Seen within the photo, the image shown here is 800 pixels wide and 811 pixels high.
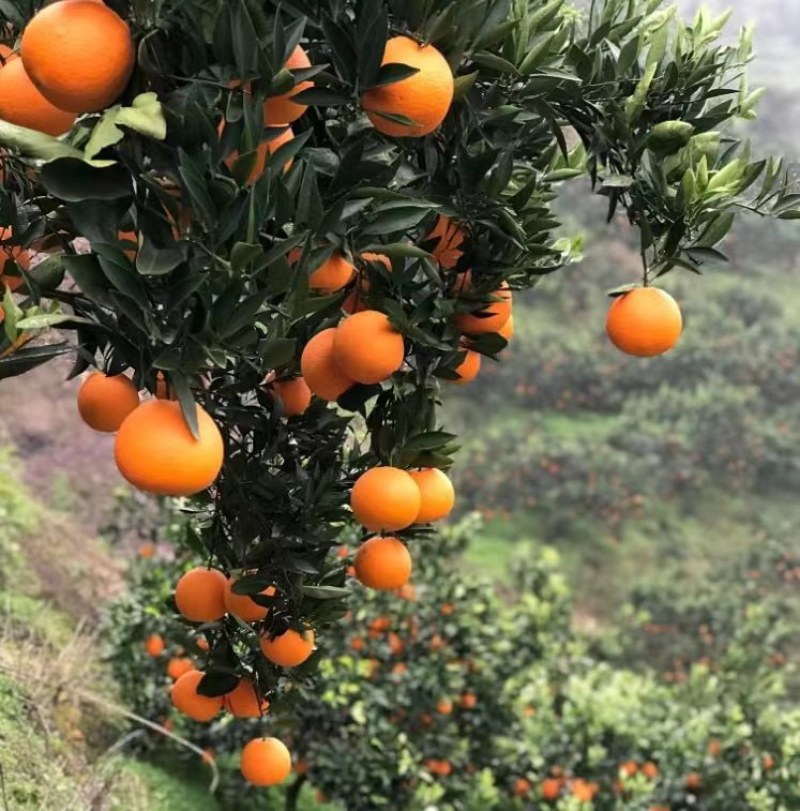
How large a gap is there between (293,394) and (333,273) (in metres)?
0.40

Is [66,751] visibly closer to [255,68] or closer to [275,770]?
[275,770]

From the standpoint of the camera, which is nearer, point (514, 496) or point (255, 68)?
point (255, 68)

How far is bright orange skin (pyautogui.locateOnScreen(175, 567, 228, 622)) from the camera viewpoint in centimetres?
160

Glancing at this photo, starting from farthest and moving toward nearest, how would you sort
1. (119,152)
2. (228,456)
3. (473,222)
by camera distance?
1. (228,456)
2. (473,222)
3. (119,152)

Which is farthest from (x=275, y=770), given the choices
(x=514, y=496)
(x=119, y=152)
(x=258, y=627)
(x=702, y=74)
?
(x=514, y=496)

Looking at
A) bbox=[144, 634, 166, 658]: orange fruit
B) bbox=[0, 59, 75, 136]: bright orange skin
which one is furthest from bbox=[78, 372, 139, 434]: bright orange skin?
bbox=[144, 634, 166, 658]: orange fruit

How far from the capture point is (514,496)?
1046cm

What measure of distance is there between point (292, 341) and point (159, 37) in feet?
1.24

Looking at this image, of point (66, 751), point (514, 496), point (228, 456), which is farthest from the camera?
point (514, 496)

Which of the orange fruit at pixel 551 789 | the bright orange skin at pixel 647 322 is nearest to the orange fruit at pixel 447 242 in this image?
the bright orange skin at pixel 647 322

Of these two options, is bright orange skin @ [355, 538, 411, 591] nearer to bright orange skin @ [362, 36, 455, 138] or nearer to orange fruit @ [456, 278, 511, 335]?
orange fruit @ [456, 278, 511, 335]

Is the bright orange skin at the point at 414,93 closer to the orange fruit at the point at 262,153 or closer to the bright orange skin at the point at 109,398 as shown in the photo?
the orange fruit at the point at 262,153

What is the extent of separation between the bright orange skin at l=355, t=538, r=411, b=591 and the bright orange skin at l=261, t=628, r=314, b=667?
145 mm

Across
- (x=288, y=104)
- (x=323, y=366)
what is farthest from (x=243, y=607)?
(x=288, y=104)
